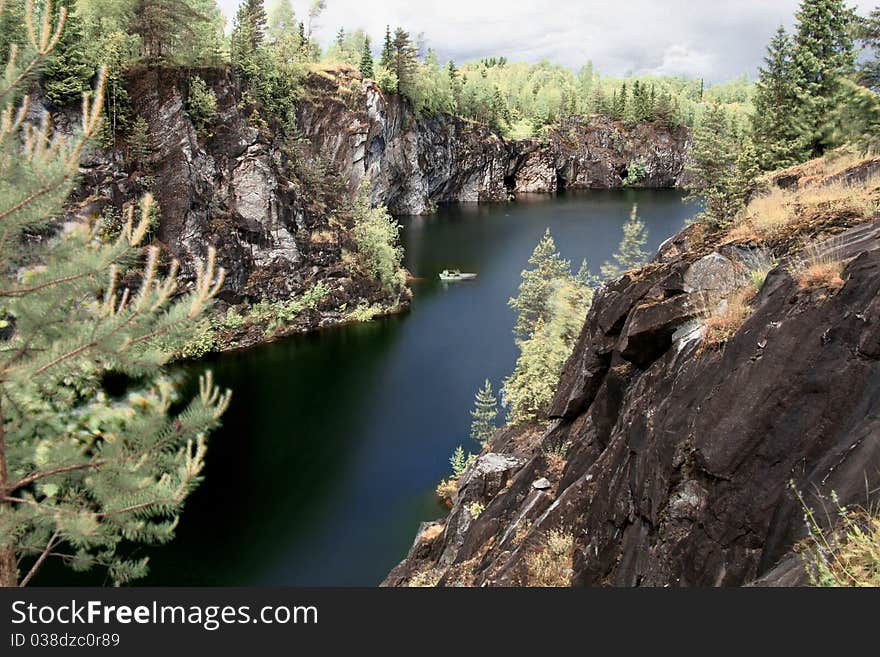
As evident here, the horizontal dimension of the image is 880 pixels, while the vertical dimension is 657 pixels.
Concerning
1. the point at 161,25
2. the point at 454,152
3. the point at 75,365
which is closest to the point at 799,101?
the point at 75,365

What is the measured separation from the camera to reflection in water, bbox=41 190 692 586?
69.9ft

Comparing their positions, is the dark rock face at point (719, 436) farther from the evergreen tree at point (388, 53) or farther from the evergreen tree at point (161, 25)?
the evergreen tree at point (388, 53)

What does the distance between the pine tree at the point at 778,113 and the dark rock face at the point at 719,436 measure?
17138 mm

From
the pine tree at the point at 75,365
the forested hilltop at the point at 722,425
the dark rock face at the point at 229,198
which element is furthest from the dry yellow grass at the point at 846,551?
the dark rock face at the point at 229,198

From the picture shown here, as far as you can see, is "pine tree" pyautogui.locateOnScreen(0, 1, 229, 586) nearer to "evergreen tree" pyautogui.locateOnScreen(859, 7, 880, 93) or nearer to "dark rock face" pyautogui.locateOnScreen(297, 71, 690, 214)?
"evergreen tree" pyautogui.locateOnScreen(859, 7, 880, 93)

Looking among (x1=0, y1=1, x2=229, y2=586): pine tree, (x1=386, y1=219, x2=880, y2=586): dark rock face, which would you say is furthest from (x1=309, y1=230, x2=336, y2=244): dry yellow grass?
(x1=0, y1=1, x2=229, y2=586): pine tree

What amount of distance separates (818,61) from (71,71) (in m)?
46.0

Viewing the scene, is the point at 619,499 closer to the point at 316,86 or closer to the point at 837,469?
the point at 837,469

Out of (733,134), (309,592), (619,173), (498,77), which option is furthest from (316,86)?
(498,77)

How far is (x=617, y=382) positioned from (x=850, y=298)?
5.48m

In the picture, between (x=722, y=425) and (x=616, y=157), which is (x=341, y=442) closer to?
(x=722, y=425)

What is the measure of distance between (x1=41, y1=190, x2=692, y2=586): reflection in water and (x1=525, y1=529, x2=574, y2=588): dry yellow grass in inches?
484

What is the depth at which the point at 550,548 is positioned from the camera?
9.78 metres

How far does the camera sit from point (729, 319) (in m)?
7.84
